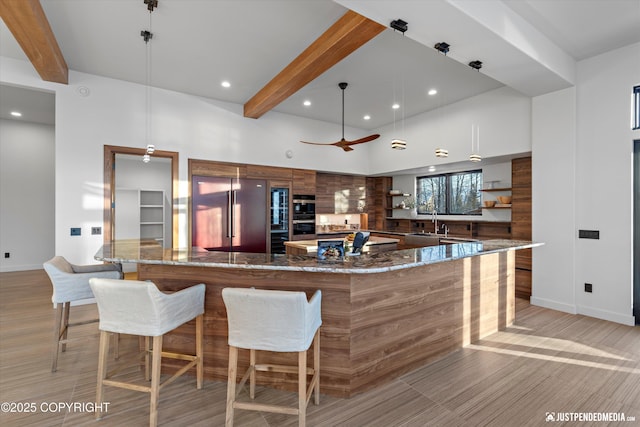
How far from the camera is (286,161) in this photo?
6098 mm

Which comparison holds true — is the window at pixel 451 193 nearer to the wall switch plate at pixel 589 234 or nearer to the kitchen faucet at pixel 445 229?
the kitchen faucet at pixel 445 229

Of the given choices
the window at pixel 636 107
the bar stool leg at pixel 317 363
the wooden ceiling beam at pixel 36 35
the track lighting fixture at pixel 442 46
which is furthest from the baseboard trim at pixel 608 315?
the wooden ceiling beam at pixel 36 35

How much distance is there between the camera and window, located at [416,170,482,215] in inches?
230

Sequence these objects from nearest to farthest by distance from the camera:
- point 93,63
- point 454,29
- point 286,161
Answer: point 454,29 → point 93,63 → point 286,161

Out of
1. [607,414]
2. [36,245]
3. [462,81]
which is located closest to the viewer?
[607,414]

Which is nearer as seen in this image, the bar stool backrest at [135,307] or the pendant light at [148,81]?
the bar stool backrest at [135,307]

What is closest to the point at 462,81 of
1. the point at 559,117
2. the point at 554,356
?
the point at 559,117

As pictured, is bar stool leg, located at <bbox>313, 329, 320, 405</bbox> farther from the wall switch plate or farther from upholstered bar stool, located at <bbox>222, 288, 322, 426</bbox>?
the wall switch plate

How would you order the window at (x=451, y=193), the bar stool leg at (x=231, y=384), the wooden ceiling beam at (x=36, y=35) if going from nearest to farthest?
the bar stool leg at (x=231, y=384), the wooden ceiling beam at (x=36, y=35), the window at (x=451, y=193)

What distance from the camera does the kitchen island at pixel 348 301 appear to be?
215 cm

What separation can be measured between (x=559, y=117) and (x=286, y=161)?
4438 millimetres

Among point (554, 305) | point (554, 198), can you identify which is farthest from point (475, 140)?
point (554, 305)

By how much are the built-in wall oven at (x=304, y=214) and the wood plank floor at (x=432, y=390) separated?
361 centimetres

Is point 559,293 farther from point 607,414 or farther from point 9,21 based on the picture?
point 9,21
